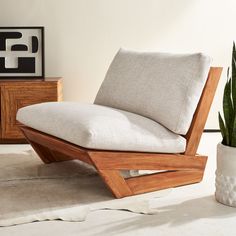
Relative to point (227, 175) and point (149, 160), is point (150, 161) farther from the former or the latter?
point (227, 175)

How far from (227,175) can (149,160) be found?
0.40 metres

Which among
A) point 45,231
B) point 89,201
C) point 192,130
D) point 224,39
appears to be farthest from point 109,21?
point 45,231

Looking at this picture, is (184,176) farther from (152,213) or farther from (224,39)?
(224,39)

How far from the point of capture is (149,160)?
243 cm

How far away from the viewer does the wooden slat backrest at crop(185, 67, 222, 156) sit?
255cm

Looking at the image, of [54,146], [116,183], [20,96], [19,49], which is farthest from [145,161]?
[19,49]

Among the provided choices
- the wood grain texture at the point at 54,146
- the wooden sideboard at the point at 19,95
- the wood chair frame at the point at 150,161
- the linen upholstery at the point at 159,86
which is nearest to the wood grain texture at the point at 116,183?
the wood chair frame at the point at 150,161

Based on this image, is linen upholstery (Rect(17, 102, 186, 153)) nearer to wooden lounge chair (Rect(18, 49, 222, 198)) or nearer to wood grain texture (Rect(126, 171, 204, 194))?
wooden lounge chair (Rect(18, 49, 222, 198))

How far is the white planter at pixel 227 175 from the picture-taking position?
2.29 m

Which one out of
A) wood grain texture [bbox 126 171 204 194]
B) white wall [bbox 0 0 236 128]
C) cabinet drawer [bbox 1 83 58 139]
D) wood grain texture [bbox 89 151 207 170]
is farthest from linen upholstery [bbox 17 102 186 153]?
white wall [bbox 0 0 236 128]

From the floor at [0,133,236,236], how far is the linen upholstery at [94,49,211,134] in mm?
406

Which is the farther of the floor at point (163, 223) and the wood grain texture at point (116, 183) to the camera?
the wood grain texture at point (116, 183)

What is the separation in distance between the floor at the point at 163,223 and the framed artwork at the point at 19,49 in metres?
2.07

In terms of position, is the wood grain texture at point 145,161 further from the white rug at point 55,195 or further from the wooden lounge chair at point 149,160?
the white rug at point 55,195
